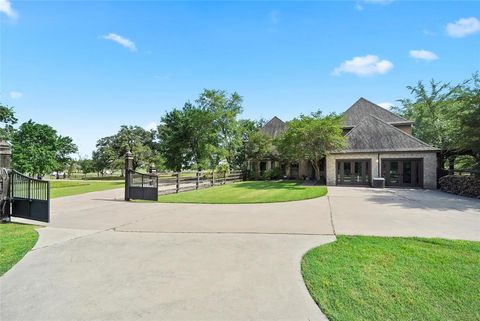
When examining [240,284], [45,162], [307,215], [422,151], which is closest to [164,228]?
[240,284]

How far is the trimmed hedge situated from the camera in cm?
1299

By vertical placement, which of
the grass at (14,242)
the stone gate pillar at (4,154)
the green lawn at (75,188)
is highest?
the stone gate pillar at (4,154)

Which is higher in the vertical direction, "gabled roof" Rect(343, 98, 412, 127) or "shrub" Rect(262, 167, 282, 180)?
"gabled roof" Rect(343, 98, 412, 127)

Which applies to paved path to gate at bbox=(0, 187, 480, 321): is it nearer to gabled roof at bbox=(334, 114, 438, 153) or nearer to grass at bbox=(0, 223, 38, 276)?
grass at bbox=(0, 223, 38, 276)

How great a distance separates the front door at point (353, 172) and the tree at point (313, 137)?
5.23ft

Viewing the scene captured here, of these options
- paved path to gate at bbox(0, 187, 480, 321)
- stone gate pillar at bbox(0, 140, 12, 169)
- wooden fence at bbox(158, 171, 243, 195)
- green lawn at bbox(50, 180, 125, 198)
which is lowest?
green lawn at bbox(50, 180, 125, 198)

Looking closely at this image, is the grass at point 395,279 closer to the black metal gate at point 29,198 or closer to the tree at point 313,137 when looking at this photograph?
the black metal gate at point 29,198

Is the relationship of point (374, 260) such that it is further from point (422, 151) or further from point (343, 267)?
point (422, 151)

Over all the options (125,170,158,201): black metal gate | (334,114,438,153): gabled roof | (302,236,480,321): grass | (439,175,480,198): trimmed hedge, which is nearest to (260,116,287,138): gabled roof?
(334,114,438,153): gabled roof

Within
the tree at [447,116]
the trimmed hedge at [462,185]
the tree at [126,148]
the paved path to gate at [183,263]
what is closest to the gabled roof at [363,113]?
the tree at [447,116]

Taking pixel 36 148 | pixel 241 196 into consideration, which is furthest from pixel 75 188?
pixel 36 148

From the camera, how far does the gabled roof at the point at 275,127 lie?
99.8 ft

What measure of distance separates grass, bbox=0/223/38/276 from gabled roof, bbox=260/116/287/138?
2584 centimetres

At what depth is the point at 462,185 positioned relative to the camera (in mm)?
14031
